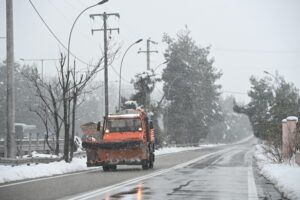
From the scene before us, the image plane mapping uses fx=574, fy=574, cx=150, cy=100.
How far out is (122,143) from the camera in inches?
932

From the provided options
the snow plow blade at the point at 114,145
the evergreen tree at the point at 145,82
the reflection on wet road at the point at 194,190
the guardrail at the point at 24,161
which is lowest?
the reflection on wet road at the point at 194,190

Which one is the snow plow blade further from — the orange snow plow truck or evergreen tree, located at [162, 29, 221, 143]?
evergreen tree, located at [162, 29, 221, 143]

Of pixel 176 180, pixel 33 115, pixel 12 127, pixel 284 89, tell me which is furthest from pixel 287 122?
pixel 33 115

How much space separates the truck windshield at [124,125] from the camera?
2541 centimetres

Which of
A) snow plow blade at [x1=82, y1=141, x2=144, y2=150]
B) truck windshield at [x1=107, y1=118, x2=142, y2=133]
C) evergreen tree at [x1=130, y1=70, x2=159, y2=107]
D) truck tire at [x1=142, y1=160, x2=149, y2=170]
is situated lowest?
truck tire at [x1=142, y1=160, x2=149, y2=170]

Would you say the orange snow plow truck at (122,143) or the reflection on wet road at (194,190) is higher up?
the orange snow plow truck at (122,143)

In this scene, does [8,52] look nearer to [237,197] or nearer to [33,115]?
[237,197]

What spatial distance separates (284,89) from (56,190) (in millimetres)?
50007

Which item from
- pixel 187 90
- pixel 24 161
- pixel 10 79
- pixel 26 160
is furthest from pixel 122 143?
pixel 187 90

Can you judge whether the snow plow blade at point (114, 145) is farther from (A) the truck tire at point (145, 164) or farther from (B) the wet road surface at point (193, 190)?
(B) the wet road surface at point (193, 190)

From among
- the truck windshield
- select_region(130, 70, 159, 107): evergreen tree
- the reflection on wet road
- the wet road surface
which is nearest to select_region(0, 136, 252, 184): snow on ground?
the truck windshield

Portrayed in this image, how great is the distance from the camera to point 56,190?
14.0 m

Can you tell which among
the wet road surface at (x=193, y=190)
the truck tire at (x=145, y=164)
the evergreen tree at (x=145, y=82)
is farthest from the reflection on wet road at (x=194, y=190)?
the evergreen tree at (x=145, y=82)

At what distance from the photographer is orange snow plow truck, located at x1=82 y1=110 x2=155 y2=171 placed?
2369cm
